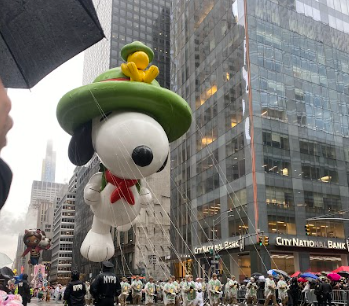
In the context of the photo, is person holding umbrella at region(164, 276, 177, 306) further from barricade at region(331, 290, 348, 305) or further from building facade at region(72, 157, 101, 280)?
building facade at region(72, 157, 101, 280)

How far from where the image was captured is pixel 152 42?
358 feet

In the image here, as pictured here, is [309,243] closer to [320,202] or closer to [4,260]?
[320,202]

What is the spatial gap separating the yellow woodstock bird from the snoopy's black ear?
1150mm

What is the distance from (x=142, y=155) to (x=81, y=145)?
158 centimetres

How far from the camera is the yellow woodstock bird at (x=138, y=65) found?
7.46m

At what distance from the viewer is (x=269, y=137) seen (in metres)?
38.3

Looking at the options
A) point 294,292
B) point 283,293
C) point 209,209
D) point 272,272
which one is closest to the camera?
point 283,293

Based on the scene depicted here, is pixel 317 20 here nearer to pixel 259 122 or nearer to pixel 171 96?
pixel 259 122

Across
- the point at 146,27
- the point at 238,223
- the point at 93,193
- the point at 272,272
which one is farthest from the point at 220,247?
the point at 146,27

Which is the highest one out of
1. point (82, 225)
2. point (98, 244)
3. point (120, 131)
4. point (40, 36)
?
point (82, 225)

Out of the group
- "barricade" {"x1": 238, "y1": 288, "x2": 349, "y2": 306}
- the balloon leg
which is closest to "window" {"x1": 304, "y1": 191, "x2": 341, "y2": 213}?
"barricade" {"x1": 238, "y1": 288, "x2": 349, "y2": 306}

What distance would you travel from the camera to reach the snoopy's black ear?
298 inches

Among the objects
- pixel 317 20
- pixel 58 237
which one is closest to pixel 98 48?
pixel 58 237

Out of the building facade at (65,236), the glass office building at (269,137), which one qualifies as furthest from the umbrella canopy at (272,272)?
the building facade at (65,236)
